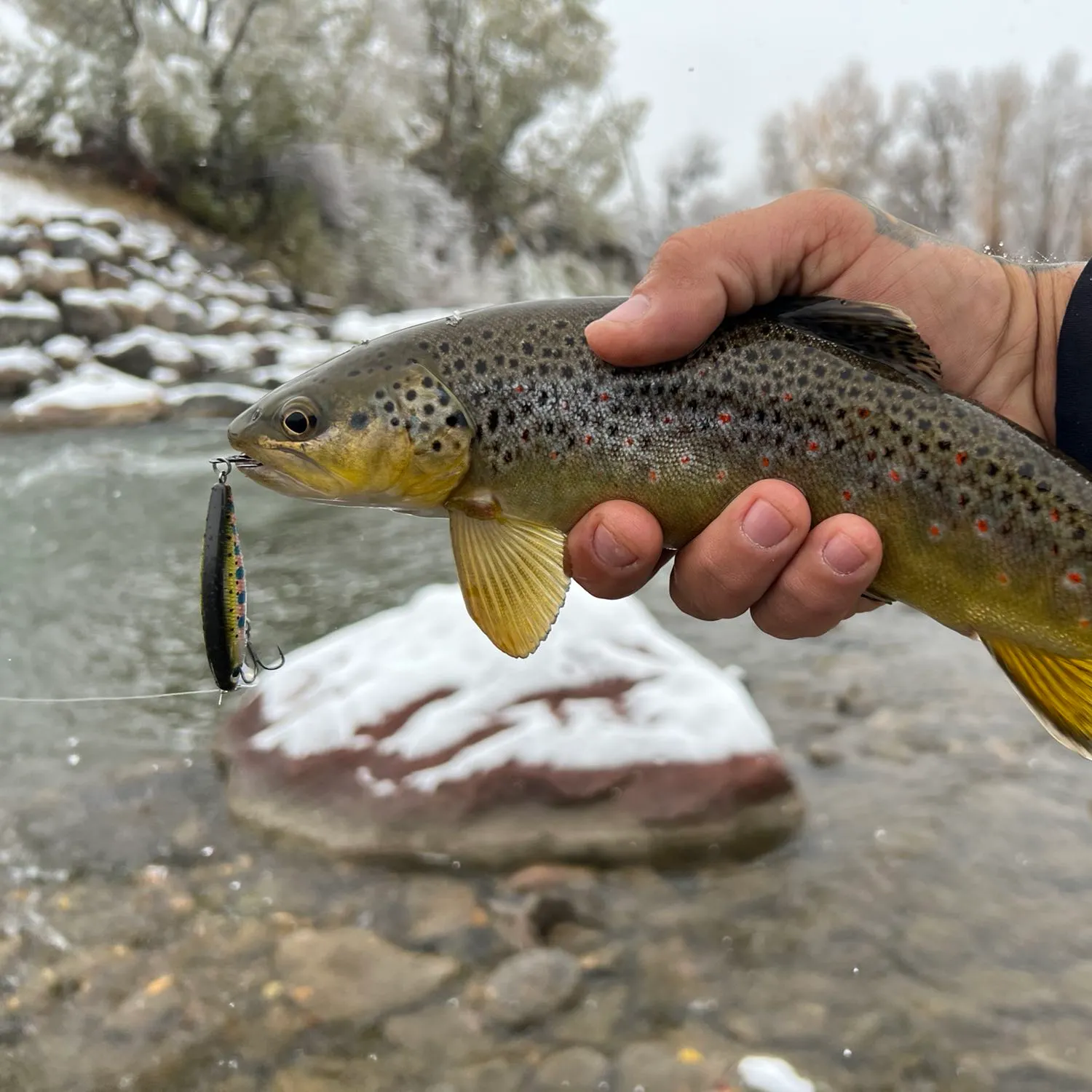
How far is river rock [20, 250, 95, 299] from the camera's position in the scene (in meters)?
11.9

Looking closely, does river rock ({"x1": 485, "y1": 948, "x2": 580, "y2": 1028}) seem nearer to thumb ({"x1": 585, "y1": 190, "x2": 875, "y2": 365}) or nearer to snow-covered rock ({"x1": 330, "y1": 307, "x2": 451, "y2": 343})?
thumb ({"x1": 585, "y1": 190, "x2": 875, "y2": 365})

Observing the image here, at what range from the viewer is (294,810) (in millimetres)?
3117

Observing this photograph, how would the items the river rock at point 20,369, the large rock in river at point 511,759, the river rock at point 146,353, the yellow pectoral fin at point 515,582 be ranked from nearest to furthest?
the yellow pectoral fin at point 515,582 → the large rock in river at point 511,759 → the river rock at point 20,369 → the river rock at point 146,353

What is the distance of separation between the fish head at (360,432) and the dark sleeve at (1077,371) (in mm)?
1273

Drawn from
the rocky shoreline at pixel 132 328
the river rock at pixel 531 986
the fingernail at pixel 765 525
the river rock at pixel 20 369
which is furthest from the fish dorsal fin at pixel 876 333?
the river rock at pixel 20 369

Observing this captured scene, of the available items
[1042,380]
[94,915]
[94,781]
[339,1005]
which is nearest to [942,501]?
[1042,380]

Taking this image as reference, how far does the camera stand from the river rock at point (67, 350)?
11.0 metres

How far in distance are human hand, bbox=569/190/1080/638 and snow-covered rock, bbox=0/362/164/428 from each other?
10.3 m

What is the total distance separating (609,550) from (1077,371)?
1096 mm

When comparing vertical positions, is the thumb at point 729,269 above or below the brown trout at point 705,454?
above

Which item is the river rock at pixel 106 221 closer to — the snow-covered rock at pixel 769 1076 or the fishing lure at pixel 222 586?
the fishing lure at pixel 222 586

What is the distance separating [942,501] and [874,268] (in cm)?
79

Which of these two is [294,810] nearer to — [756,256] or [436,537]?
[756,256]

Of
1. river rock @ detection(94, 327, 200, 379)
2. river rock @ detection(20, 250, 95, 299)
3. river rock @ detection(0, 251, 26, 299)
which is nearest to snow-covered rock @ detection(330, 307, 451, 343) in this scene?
river rock @ detection(94, 327, 200, 379)
